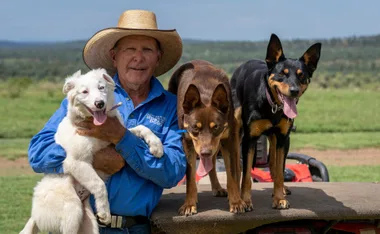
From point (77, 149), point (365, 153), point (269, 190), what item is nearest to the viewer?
point (77, 149)

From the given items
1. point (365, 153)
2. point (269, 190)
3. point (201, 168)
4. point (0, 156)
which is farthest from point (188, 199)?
point (365, 153)

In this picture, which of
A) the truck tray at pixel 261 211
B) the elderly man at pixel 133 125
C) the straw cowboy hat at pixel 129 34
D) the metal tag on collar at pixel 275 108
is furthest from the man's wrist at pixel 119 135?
the metal tag on collar at pixel 275 108

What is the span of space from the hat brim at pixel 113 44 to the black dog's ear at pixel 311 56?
95 centimetres

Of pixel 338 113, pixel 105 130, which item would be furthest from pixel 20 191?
pixel 338 113

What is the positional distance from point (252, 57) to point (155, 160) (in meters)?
57.7

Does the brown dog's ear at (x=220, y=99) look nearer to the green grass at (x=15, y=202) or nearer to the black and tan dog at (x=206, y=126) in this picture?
the black and tan dog at (x=206, y=126)

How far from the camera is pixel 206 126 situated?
3846 millimetres

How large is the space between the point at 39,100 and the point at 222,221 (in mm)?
24169

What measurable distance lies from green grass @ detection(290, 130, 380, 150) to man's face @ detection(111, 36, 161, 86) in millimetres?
11437

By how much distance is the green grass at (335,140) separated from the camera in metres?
15.8

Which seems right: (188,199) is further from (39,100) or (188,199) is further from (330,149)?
(39,100)

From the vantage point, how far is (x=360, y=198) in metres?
4.35

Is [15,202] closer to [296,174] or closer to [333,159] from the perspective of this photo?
[296,174]

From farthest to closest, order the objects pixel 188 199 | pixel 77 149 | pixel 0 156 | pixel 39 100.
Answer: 1. pixel 39 100
2. pixel 0 156
3. pixel 188 199
4. pixel 77 149
